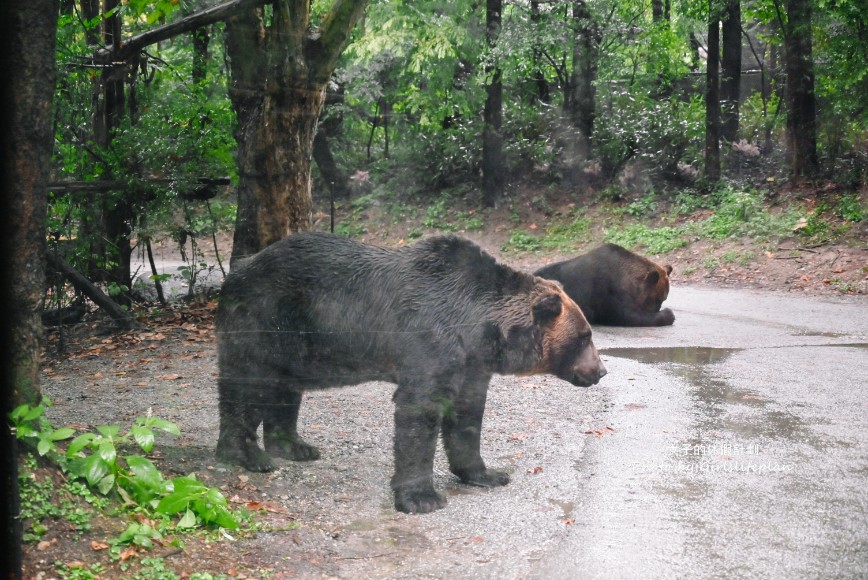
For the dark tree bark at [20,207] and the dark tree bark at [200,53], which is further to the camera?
the dark tree bark at [200,53]

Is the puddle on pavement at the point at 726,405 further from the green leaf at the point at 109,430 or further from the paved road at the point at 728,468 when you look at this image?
the green leaf at the point at 109,430

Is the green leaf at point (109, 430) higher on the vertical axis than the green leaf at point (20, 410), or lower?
lower

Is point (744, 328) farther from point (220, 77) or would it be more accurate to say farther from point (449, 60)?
point (220, 77)

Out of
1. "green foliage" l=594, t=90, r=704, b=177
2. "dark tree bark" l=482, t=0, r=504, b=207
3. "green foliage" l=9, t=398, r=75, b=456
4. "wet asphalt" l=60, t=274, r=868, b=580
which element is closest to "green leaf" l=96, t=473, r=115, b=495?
"green foliage" l=9, t=398, r=75, b=456

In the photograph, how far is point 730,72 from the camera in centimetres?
584

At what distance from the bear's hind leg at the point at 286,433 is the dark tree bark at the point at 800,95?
374 centimetres

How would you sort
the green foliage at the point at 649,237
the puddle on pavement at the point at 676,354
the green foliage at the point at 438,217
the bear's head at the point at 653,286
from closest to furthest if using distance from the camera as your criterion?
the green foliage at the point at 438,217, the green foliage at the point at 649,237, the puddle on pavement at the point at 676,354, the bear's head at the point at 653,286

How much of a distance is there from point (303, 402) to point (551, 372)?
1359mm

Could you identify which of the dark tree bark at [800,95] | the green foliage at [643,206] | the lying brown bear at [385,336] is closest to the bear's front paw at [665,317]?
the dark tree bark at [800,95]

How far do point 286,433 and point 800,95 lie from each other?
404cm

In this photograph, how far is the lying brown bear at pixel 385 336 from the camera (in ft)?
13.7

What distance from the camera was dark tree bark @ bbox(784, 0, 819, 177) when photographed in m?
5.79

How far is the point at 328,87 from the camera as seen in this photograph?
4.45m

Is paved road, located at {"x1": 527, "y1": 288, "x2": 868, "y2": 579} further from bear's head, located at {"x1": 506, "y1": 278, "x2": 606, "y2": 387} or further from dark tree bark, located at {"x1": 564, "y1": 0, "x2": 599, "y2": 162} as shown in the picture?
dark tree bark, located at {"x1": 564, "y1": 0, "x2": 599, "y2": 162}
